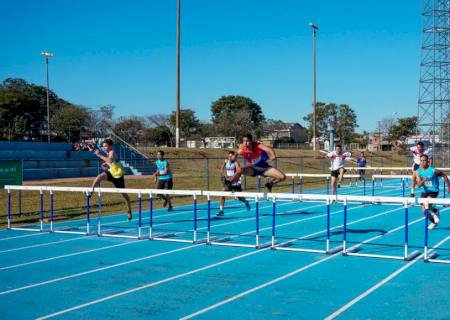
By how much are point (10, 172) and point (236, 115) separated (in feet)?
212

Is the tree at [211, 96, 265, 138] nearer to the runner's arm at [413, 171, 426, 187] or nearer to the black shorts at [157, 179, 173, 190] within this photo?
the black shorts at [157, 179, 173, 190]

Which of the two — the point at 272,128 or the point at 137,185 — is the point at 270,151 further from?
the point at 272,128

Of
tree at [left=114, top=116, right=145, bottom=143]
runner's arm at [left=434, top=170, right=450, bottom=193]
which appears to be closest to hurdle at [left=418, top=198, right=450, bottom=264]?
runner's arm at [left=434, top=170, right=450, bottom=193]

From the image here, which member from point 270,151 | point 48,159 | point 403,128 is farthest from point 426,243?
point 403,128

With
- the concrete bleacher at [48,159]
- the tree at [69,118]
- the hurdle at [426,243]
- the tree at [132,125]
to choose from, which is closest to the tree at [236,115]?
the tree at [132,125]

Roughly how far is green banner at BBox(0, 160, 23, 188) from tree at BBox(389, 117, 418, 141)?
70412 millimetres

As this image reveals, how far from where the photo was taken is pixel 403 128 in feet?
264

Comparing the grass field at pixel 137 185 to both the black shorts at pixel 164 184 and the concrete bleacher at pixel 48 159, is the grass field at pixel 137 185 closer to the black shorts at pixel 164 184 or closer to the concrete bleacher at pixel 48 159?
the black shorts at pixel 164 184

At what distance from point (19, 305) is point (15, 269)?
6.93 ft

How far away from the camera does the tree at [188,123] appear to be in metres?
77.5

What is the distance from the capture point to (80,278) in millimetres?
7492

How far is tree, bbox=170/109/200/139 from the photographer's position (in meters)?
77.5

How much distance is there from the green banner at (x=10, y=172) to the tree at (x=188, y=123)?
62.1 meters

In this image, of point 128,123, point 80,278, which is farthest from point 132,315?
point 128,123
